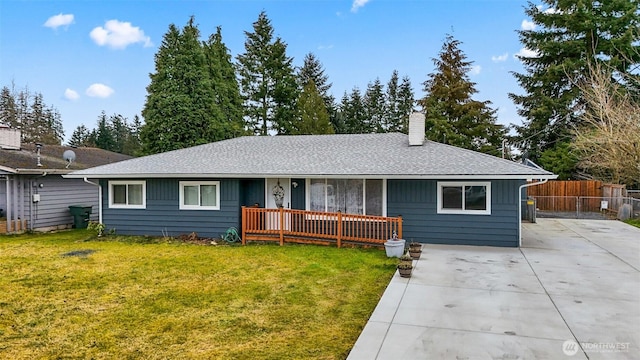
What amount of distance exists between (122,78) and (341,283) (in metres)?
23.8

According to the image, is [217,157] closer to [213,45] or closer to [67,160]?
[67,160]

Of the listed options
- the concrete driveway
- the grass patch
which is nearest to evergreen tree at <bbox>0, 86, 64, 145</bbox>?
the concrete driveway

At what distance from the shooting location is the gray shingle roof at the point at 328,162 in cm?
966

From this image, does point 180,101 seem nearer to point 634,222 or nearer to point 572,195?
point 572,195

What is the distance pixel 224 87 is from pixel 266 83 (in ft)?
14.8

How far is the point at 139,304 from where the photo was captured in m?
5.66

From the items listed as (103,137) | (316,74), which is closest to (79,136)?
(103,137)

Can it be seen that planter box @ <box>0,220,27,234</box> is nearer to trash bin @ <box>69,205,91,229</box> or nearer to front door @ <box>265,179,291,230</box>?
trash bin @ <box>69,205,91,229</box>

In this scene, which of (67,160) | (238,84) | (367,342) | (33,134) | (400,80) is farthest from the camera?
(400,80)

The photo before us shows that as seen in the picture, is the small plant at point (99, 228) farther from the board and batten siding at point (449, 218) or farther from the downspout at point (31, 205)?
the board and batten siding at point (449, 218)

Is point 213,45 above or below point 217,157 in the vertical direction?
above

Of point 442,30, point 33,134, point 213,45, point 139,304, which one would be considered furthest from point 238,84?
point 139,304

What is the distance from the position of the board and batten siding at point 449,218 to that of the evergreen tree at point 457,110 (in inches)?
615

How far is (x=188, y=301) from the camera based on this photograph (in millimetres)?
5785
